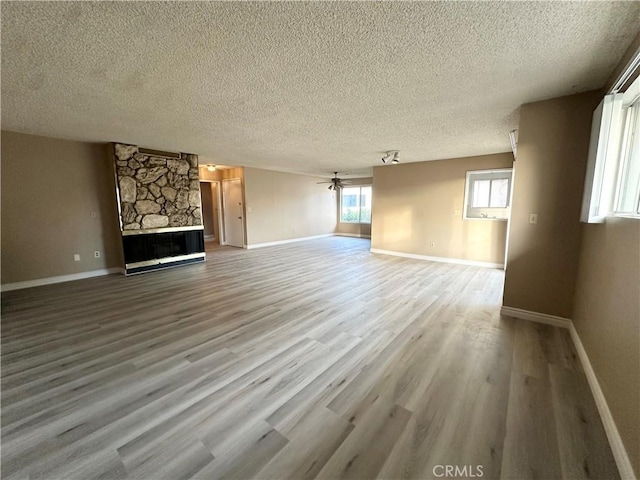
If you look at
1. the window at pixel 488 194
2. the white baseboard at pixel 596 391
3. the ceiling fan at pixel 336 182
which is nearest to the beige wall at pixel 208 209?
the ceiling fan at pixel 336 182

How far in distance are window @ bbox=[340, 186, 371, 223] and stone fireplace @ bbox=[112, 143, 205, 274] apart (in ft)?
20.1

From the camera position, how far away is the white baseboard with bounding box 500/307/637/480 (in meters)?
1.28

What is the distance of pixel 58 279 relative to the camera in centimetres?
455

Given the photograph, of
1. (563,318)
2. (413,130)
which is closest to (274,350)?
(563,318)

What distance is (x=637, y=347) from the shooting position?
1.32 meters

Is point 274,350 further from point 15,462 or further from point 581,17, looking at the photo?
point 581,17

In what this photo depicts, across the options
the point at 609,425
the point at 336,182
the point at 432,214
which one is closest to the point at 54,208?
the point at 336,182

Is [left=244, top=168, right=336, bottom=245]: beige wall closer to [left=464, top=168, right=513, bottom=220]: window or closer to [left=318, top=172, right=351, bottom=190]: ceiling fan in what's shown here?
[left=318, top=172, right=351, bottom=190]: ceiling fan

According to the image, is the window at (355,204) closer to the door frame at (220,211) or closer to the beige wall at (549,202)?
the door frame at (220,211)

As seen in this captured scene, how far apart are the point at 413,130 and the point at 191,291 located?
4232mm

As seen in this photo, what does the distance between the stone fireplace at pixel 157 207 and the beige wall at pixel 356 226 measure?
238 inches

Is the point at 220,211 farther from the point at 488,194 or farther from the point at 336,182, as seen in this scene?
the point at 488,194

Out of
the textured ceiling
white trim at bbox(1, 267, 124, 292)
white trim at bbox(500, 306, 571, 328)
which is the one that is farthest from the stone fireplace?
white trim at bbox(500, 306, 571, 328)

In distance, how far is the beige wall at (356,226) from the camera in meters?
10.1
